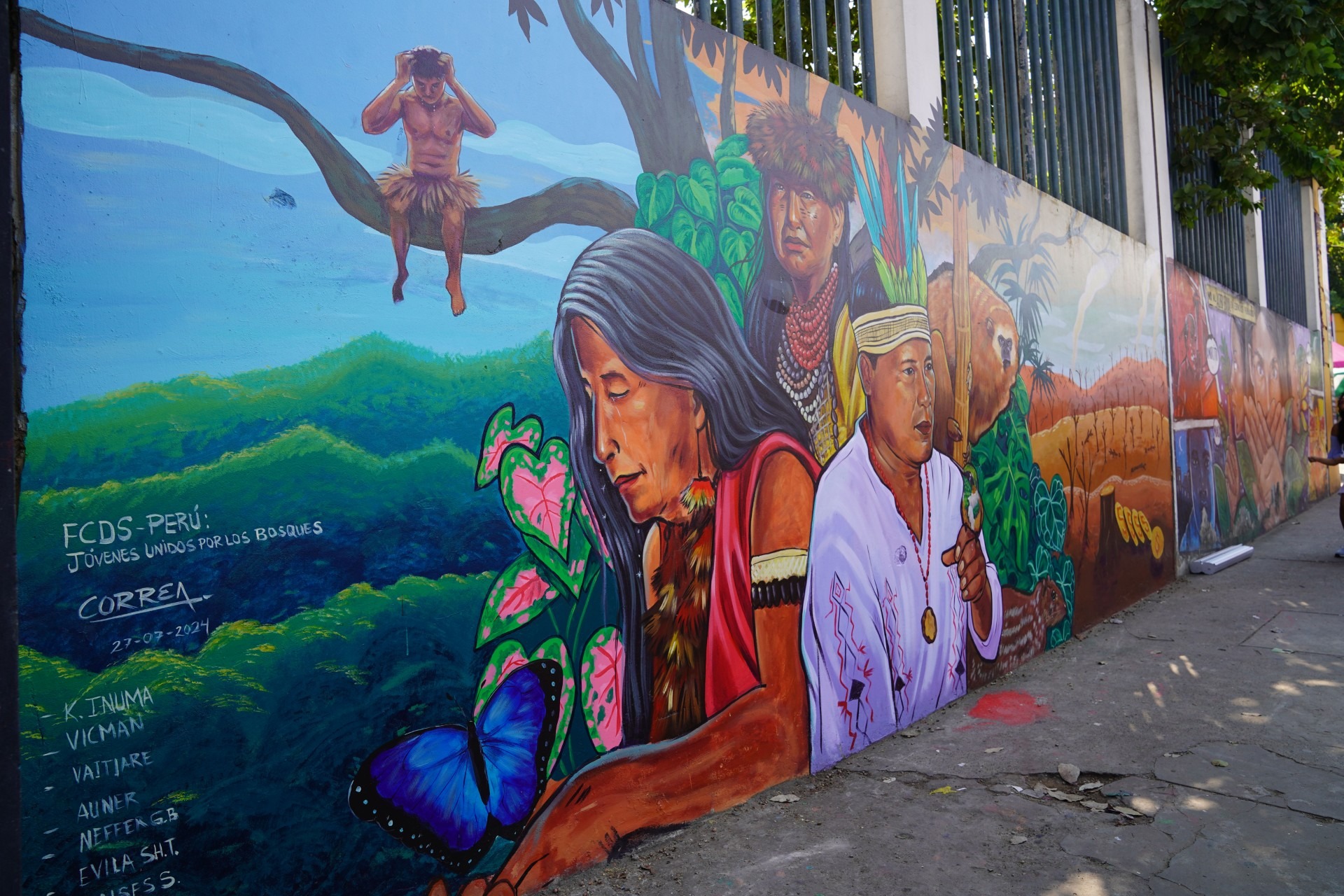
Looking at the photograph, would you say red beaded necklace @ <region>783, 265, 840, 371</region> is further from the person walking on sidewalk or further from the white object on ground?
the person walking on sidewalk

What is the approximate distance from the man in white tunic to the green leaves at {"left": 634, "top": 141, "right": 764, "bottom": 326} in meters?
0.89

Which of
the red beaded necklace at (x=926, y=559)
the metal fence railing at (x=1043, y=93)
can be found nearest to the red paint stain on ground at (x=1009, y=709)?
the red beaded necklace at (x=926, y=559)

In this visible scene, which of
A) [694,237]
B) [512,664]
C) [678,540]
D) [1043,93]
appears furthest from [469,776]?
[1043,93]

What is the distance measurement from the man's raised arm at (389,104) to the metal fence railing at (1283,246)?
42.2 feet

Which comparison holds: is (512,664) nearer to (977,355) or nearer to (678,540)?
(678,540)

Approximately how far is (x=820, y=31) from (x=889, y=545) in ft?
8.34

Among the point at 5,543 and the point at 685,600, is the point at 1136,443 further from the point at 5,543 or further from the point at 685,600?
the point at 5,543

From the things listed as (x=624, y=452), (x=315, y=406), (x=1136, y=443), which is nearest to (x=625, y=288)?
(x=624, y=452)

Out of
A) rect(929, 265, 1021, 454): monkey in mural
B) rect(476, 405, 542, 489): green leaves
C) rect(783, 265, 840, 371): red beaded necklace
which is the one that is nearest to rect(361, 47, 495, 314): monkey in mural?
rect(476, 405, 542, 489): green leaves

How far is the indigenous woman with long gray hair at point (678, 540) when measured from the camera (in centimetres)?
291

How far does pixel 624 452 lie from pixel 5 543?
1927mm

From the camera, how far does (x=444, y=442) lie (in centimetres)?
252

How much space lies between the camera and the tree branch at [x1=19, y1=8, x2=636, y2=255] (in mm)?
1980

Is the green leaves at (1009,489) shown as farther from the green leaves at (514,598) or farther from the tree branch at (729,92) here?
the green leaves at (514,598)
